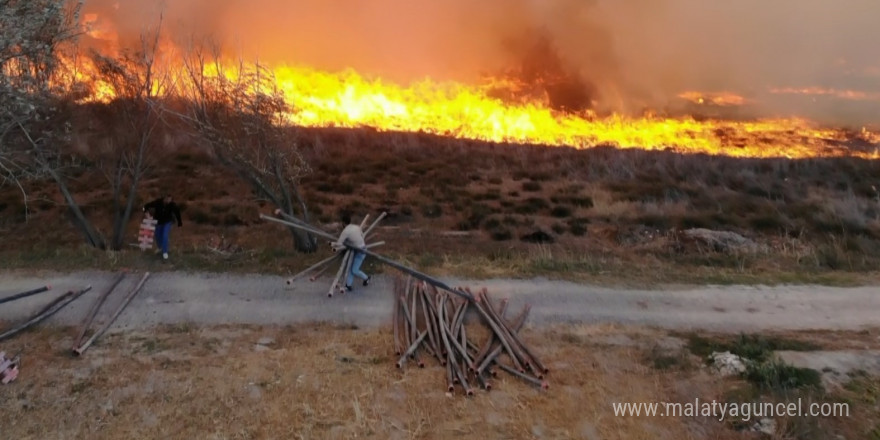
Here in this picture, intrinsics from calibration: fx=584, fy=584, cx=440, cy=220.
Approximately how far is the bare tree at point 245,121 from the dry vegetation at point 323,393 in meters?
5.20

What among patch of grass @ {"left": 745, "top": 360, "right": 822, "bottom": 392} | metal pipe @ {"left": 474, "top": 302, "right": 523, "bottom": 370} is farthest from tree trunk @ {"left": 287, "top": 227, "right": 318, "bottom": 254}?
patch of grass @ {"left": 745, "top": 360, "right": 822, "bottom": 392}

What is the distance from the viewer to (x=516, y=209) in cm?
2152

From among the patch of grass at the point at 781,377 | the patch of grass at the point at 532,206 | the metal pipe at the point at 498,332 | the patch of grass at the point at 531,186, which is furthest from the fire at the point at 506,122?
the patch of grass at the point at 781,377

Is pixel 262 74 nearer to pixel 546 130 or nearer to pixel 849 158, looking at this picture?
pixel 546 130

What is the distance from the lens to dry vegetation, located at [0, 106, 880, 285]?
12.6 m

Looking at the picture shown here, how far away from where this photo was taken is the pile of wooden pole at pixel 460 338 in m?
7.94

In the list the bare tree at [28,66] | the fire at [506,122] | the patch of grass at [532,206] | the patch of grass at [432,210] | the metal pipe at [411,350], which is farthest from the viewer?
the fire at [506,122]

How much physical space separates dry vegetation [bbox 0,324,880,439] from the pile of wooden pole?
0.74 feet

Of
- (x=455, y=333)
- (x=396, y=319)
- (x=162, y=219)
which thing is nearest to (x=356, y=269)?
(x=396, y=319)

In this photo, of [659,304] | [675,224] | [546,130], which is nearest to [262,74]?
[659,304]

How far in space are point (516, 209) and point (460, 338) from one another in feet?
43.6

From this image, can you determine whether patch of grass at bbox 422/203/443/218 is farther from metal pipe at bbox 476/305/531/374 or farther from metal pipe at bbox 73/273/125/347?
metal pipe at bbox 73/273/125/347

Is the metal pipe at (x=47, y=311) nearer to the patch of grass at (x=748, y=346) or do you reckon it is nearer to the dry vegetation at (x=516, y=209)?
the dry vegetation at (x=516, y=209)

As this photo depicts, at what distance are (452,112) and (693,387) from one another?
26650 millimetres
